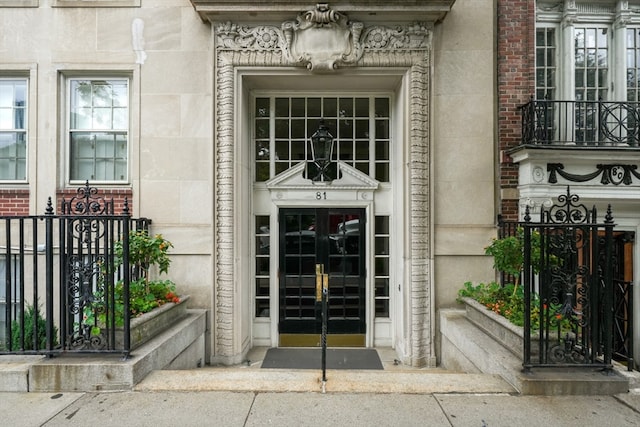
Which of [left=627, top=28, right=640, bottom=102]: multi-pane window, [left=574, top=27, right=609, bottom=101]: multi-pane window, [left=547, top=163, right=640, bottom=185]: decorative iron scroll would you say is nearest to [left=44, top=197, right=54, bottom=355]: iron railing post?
[left=547, top=163, right=640, bottom=185]: decorative iron scroll

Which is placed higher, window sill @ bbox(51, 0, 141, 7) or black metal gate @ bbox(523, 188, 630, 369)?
window sill @ bbox(51, 0, 141, 7)

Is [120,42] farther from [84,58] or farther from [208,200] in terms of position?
[208,200]

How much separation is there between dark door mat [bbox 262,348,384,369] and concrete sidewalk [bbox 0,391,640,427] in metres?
2.51

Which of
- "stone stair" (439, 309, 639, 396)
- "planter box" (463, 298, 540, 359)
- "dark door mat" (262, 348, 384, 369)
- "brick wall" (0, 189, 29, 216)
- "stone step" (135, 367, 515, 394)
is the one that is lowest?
"dark door mat" (262, 348, 384, 369)

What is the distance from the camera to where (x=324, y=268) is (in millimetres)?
7152

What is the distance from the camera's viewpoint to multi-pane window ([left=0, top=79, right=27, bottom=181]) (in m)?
6.75

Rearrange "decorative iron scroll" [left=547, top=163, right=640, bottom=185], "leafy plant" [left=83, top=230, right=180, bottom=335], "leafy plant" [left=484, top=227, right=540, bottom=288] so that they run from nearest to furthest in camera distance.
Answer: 1. "leafy plant" [left=83, top=230, right=180, bottom=335]
2. "leafy plant" [left=484, top=227, right=540, bottom=288]
3. "decorative iron scroll" [left=547, top=163, right=640, bottom=185]

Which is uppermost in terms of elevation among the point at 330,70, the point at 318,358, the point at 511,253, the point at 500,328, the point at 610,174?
the point at 330,70

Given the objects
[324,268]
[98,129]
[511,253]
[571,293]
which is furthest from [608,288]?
[98,129]

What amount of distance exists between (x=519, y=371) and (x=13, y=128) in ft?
29.2

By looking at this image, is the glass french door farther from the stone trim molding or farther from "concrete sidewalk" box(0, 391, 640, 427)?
"concrete sidewalk" box(0, 391, 640, 427)

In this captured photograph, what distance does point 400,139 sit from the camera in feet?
21.9

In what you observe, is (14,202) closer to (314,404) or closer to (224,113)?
(224,113)

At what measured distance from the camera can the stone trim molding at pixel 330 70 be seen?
6285 mm
